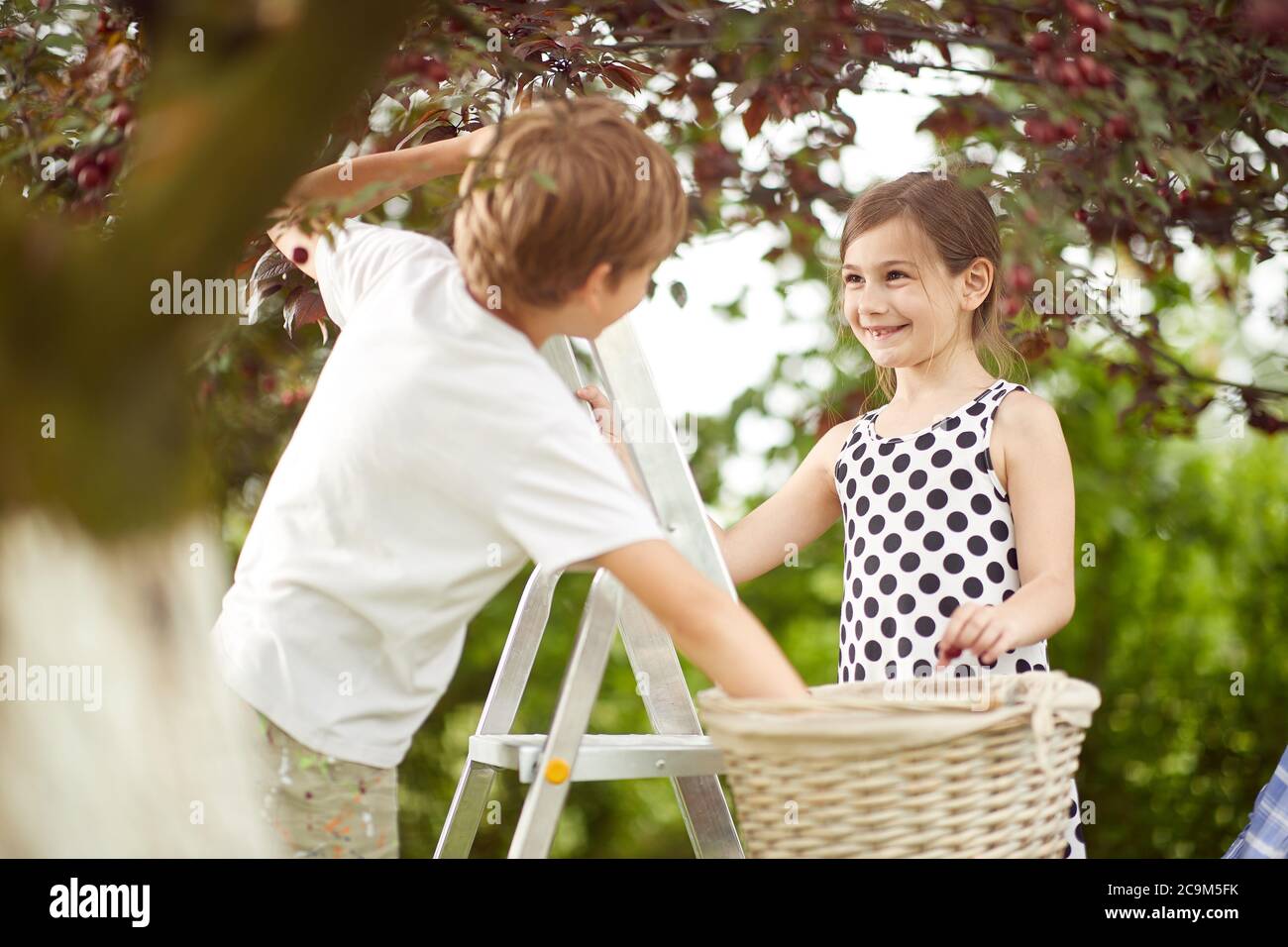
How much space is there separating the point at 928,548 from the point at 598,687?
838mm

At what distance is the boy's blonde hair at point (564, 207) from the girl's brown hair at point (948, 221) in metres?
0.82

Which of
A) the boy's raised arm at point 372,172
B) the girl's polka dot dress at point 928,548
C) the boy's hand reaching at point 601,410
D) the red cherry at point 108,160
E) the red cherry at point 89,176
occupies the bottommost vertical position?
the girl's polka dot dress at point 928,548

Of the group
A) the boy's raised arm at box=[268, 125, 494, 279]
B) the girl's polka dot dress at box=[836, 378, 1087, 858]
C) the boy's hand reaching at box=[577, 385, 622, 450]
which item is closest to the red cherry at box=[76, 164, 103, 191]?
the boy's raised arm at box=[268, 125, 494, 279]

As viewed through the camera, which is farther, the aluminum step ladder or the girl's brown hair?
the girl's brown hair

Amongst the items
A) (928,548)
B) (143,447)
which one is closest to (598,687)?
(143,447)

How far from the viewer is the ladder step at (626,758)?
5.42ft

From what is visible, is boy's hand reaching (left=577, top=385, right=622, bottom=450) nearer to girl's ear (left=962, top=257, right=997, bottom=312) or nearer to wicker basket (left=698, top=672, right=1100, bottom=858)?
wicker basket (left=698, top=672, right=1100, bottom=858)

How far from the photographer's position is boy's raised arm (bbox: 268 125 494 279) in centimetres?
186

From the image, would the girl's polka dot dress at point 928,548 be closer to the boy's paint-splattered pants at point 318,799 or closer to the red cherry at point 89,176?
the boy's paint-splattered pants at point 318,799

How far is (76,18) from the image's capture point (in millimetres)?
2611

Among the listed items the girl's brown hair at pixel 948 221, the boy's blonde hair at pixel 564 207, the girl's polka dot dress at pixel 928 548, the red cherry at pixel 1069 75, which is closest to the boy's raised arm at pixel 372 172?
the boy's blonde hair at pixel 564 207

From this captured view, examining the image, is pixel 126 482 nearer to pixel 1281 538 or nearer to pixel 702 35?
pixel 702 35

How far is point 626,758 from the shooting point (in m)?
1.68
